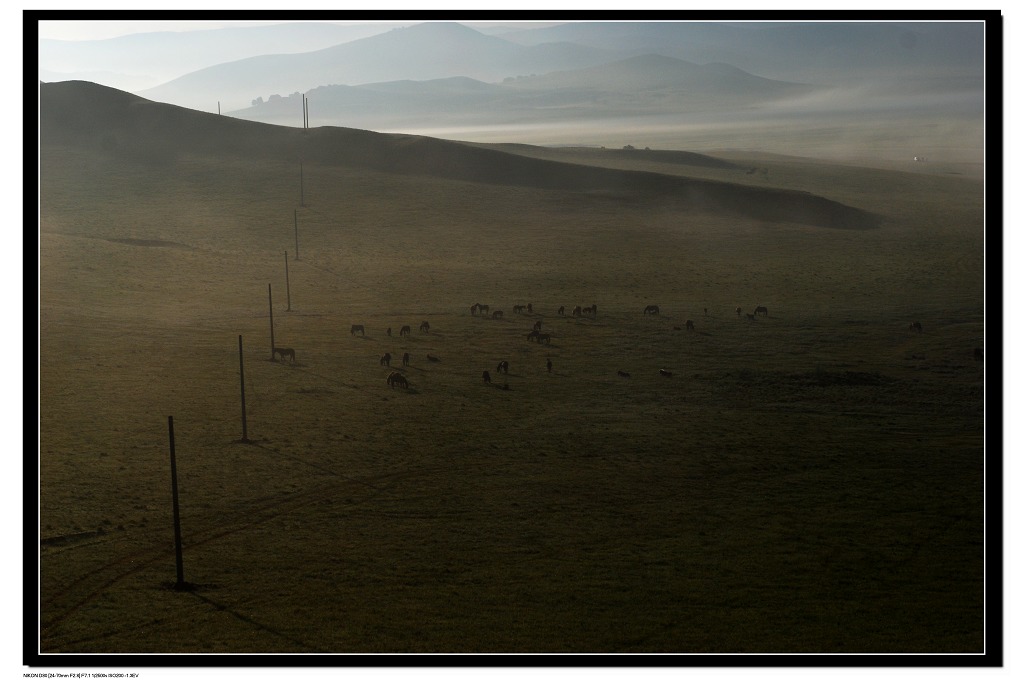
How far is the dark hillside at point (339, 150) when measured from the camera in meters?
94.6

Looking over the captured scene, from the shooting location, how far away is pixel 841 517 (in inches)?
1052

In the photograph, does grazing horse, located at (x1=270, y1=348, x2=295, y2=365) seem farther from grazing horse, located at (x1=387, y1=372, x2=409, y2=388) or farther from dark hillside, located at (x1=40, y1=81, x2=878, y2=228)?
dark hillside, located at (x1=40, y1=81, x2=878, y2=228)

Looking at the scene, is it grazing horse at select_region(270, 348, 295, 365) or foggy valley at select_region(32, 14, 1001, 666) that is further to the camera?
grazing horse at select_region(270, 348, 295, 365)

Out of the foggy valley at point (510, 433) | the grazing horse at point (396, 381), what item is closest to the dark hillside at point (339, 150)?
the foggy valley at point (510, 433)

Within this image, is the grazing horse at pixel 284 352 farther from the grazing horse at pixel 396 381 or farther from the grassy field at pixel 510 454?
the grazing horse at pixel 396 381

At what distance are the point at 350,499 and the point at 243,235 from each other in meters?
51.3

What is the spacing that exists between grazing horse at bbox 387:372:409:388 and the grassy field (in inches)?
47.7

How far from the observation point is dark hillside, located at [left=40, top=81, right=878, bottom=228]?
9462 cm

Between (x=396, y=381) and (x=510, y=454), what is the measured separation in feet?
29.7

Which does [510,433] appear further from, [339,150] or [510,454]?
[339,150]

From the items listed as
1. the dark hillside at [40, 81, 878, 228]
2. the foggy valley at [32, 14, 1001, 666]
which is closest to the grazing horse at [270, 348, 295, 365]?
the foggy valley at [32, 14, 1001, 666]

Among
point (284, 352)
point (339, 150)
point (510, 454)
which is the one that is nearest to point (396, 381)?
point (284, 352)

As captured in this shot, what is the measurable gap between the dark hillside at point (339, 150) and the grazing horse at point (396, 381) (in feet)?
191

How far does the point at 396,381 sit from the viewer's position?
3891 cm
